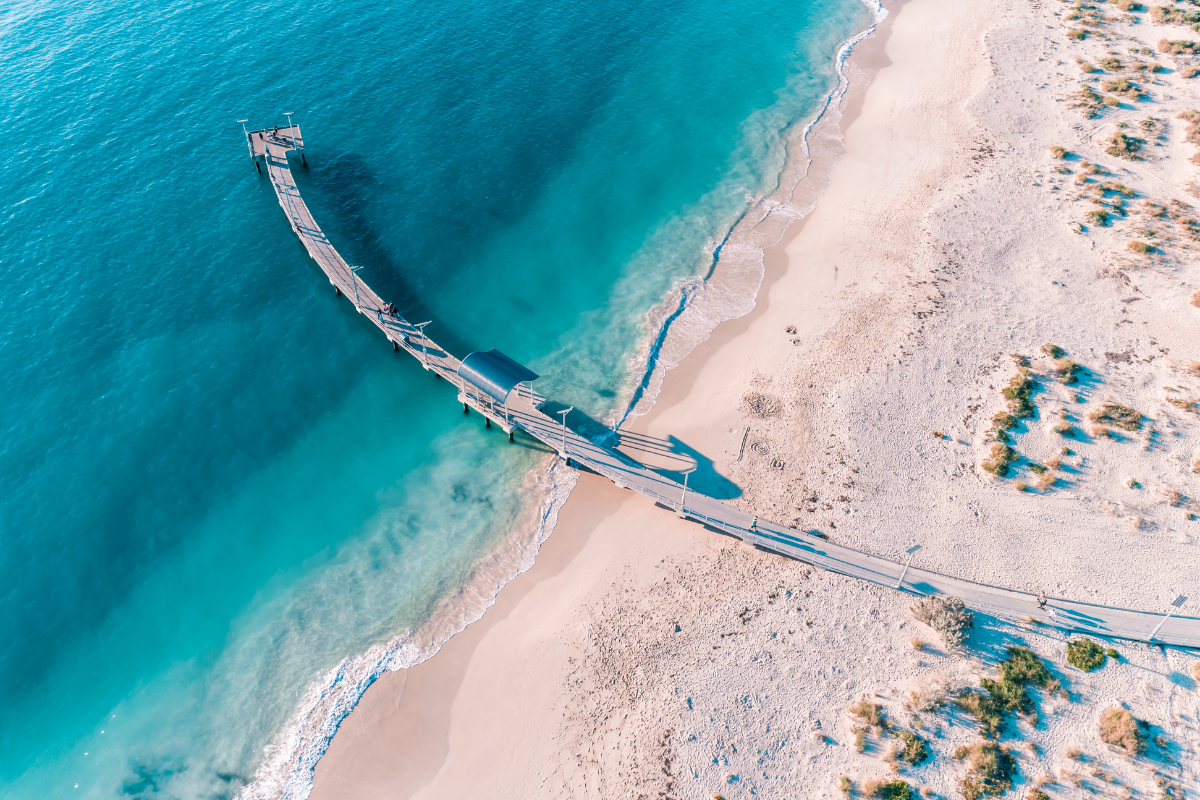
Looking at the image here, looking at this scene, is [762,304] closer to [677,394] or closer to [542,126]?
[677,394]

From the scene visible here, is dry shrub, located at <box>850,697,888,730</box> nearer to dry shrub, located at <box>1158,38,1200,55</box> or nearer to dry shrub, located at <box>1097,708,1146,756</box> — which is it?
dry shrub, located at <box>1097,708,1146,756</box>

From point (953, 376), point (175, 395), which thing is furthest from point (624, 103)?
point (175, 395)

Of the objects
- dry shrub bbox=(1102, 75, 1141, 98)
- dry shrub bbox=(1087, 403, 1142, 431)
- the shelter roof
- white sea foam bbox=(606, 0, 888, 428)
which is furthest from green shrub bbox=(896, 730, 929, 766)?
dry shrub bbox=(1102, 75, 1141, 98)

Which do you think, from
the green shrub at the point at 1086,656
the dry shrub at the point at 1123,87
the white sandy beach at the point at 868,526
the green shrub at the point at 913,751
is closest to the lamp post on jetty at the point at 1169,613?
the white sandy beach at the point at 868,526

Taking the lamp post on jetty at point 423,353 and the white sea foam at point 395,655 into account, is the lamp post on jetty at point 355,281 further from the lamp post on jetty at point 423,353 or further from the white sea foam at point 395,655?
the white sea foam at point 395,655

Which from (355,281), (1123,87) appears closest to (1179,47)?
(1123,87)

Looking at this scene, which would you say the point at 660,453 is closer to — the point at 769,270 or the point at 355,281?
the point at 769,270
